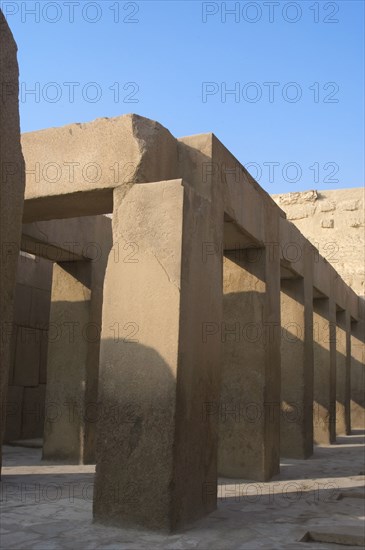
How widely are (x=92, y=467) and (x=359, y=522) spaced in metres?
3.91

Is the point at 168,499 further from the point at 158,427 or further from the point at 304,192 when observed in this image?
the point at 304,192

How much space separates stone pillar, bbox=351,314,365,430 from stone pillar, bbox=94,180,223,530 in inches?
432

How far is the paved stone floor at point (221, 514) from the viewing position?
13.0 feet

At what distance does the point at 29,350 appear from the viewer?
10.8 m

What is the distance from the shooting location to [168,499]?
4199mm

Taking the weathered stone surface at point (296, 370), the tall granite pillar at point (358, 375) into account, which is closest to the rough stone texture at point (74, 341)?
the weathered stone surface at point (296, 370)

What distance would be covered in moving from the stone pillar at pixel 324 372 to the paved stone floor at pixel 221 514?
3.38 meters

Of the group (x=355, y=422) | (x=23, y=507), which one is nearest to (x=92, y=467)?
(x=23, y=507)

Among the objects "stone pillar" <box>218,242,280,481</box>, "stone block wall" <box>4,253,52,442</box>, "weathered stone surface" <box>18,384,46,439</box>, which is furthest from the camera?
"weathered stone surface" <box>18,384,46,439</box>

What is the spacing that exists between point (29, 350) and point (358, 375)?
8.49m

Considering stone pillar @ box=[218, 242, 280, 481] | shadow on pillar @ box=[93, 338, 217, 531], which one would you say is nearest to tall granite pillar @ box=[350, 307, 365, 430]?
stone pillar @ box=[218, 242, 280, 481]

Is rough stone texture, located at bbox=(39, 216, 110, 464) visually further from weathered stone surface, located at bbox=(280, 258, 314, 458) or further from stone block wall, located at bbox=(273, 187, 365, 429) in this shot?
stone block wall, located at bbox=(273, 187, 365, 429)

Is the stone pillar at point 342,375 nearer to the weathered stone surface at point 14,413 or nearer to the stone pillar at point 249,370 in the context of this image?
the stone pillar at point 249,370

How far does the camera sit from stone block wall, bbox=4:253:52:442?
10320 mm
